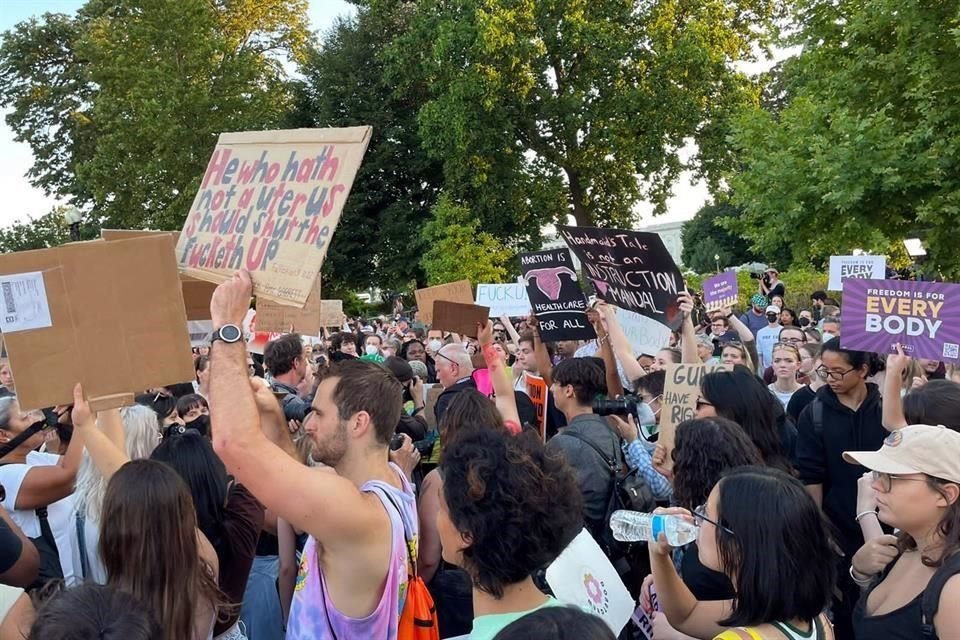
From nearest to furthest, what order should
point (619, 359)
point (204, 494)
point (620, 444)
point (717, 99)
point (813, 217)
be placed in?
point (204, 494) < point (620, 444) < point (619, 359) < point (813, 217) < point (717, 99)

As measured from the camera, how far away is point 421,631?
2.88m

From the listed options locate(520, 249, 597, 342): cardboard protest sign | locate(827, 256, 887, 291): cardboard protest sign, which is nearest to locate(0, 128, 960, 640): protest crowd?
locate(520, 249, 597, 342): cardboard protest sign

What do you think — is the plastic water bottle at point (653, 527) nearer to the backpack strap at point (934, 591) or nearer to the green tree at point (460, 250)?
the backpack strap at point (934, 591)

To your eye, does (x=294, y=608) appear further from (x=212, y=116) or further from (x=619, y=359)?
(x=212, y=116)

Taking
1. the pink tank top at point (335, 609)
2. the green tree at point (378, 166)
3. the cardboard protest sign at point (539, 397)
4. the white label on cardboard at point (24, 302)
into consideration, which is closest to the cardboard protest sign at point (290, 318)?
the cardboard protest sign at point (539, 397)

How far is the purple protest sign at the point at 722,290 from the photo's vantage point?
10.7 meters

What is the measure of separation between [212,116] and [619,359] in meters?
28.9

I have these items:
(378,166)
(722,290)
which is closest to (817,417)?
(722,290)

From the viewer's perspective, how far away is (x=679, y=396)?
4.80 metres

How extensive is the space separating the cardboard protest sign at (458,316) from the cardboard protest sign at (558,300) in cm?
58

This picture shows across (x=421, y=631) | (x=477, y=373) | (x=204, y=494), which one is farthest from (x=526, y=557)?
(x=477, y=373)

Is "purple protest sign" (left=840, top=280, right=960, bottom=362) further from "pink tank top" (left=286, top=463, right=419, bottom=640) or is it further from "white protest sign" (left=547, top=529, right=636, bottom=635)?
"pink tank top" (left=286, top=463, right=419, bottom=640)

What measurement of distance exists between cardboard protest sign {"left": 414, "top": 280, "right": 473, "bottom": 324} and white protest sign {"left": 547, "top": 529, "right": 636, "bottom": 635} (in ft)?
21.3

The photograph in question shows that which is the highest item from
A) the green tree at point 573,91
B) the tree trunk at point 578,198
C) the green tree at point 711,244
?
the green tree at point 573,91
